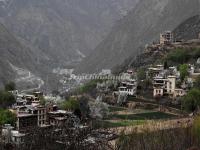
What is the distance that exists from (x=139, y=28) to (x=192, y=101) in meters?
104

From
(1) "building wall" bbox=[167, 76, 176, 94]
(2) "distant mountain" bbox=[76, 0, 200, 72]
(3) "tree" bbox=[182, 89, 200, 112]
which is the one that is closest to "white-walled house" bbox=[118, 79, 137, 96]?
(1) "building wall" bbox=[167, 76, 176, 94]

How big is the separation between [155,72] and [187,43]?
16.0 m

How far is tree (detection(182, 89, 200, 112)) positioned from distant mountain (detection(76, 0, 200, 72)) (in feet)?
253

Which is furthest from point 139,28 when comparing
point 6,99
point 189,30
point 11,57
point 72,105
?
point 72,105

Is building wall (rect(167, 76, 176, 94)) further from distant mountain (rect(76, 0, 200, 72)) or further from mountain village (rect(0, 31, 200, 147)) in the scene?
distant mountain (rect(76, 0, 200, 72))

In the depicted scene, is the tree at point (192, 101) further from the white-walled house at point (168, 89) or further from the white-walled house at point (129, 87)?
the white-walled house at point (129, 87)

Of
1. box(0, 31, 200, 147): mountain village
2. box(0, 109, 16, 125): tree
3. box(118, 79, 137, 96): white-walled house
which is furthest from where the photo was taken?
box(118, 79, 137, 96): white-walled house

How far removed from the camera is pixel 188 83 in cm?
5456

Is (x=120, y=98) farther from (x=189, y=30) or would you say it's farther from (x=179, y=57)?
(x=189, y=30)

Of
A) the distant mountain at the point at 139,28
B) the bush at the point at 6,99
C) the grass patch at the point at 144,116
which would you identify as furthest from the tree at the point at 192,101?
the distant mountain at the point at 139,28

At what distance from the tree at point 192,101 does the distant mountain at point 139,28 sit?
253 ft

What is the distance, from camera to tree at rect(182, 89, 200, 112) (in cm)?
4693

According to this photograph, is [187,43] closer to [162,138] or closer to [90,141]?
[162,138]

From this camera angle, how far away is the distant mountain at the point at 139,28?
431 ft
